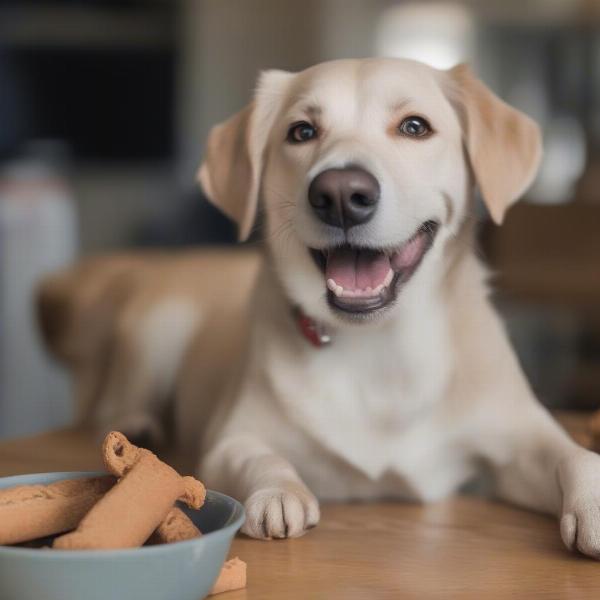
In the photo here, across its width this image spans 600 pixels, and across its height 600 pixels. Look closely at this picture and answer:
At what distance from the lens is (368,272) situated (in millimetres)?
1247

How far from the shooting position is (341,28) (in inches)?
246

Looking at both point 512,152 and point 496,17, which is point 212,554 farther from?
point 496,17

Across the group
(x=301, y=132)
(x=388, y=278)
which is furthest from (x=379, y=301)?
(x=301, y=132)

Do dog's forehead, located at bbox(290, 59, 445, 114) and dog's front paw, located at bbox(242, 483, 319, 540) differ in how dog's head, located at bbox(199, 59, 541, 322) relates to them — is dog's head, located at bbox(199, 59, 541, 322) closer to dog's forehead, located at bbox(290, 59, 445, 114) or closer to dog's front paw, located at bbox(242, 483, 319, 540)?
dog's forehead, located at bbox(290, 59, 445, 114)

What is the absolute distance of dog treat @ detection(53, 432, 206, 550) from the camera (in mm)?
804

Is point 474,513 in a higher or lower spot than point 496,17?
lower

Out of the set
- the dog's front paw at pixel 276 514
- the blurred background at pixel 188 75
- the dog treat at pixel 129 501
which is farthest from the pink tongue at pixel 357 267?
the blurred background at pixel 188 75

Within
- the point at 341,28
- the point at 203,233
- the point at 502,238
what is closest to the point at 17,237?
the point at 502,238

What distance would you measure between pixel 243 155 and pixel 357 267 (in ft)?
0.89

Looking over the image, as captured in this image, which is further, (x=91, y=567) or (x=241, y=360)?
(x=241, y=360)

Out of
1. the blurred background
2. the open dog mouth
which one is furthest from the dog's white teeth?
the blurred background

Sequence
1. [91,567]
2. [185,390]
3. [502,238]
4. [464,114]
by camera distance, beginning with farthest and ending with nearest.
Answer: [502,238], [185,390], [464,114], [91,567]

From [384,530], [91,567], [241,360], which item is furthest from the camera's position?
[241,360]

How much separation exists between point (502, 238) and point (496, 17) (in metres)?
3.27
